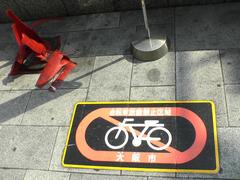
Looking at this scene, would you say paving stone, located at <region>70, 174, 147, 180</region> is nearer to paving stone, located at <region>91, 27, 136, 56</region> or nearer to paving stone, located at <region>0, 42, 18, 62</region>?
paving stone, located at <region>91, 27, 136, 56</region>

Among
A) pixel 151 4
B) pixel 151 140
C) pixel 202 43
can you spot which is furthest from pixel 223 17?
pixel 151 140

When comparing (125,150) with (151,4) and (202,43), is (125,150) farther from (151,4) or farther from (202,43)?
(151,4)

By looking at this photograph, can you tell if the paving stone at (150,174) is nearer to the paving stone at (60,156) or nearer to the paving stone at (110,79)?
the paving stone at (60,156)

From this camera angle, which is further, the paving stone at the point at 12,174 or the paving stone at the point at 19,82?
the paving stone at the point at 19,82

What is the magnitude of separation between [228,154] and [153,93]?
1.92 m

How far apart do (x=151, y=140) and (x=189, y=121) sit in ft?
2.67

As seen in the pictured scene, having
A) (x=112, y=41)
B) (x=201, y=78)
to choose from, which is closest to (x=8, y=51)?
(x=112, y=41)

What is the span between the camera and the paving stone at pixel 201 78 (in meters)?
5.79

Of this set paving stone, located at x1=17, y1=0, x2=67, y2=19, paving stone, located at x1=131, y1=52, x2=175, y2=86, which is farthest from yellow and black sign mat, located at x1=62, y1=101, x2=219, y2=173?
paving stone, located at x1=17, y1=0, x2=67, y2=19

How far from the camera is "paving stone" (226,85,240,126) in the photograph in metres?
5.43

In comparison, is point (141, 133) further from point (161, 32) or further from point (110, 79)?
point (161, 32)

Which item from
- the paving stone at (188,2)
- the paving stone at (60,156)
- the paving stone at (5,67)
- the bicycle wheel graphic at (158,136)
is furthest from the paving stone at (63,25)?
the bicycle wheel graphic at (158,136)

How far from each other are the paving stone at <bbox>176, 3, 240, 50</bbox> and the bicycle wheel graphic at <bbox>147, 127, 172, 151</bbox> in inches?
84.2

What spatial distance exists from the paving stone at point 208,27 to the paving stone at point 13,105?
382cm
